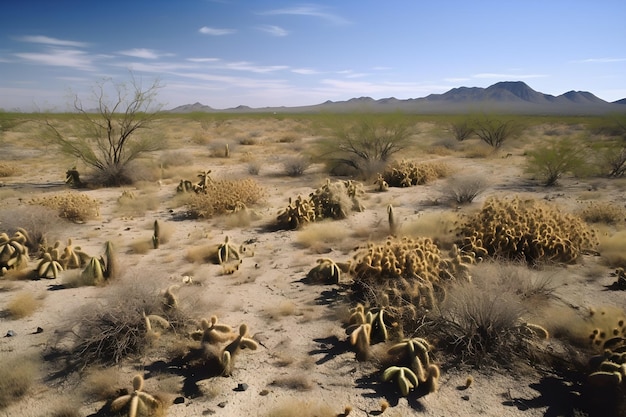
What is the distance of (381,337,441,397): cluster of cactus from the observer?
420 cm

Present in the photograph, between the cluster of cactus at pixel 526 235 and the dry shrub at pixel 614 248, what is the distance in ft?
0.69

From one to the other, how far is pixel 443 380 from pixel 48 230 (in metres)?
7.77

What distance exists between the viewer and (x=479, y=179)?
1230cm

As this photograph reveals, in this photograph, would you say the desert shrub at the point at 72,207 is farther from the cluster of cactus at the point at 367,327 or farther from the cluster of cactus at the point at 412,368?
the cluster of cactus at the point at 412,368

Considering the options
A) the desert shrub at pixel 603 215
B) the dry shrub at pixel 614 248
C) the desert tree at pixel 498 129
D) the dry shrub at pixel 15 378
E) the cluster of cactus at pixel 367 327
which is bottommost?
the dry shrub at pixel 15 378

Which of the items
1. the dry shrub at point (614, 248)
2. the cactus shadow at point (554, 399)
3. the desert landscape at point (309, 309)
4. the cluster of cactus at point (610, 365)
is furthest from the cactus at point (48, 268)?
the dry shrub at point (614, 248)

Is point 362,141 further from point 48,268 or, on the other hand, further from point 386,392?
point 386,392

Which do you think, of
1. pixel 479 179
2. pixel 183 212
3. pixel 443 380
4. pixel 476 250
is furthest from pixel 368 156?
pixel 443 380

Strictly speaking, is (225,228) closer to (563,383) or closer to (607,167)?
(563,383)

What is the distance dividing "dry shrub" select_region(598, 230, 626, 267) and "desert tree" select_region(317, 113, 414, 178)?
28.6 ft

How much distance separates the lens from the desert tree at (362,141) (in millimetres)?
16547

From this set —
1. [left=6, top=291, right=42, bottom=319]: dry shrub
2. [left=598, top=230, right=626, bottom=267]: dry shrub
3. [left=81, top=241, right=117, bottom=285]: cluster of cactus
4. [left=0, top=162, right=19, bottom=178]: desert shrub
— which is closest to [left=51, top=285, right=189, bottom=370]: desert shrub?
[left=6, top=291, right=42, bottom=319]: dry shrub

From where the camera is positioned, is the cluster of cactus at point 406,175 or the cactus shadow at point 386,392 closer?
the cactus shadow at point 386,392

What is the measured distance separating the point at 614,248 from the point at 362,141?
34.0ft
